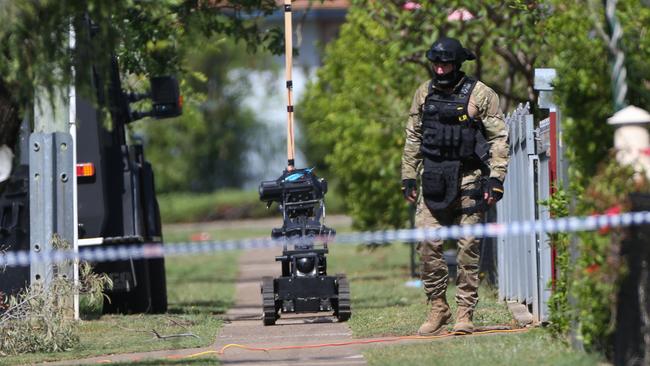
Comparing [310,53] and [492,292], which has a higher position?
[310,53]

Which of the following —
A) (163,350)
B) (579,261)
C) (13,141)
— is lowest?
(163,350)

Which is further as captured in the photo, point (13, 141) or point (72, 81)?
point (13, 141)

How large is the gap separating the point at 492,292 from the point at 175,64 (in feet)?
12.0

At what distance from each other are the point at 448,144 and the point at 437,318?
3.85ft

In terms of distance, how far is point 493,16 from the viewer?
13484mm

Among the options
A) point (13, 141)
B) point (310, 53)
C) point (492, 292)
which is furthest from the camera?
point (310, 53)

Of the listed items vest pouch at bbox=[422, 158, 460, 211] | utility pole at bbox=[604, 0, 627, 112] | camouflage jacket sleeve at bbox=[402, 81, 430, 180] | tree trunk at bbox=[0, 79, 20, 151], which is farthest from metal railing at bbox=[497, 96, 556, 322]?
tree trunk at bbox=[0, 79, 20, 151]

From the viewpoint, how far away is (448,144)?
951 cm

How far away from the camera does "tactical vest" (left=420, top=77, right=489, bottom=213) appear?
9.51m

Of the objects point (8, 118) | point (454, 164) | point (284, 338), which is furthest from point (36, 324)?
point (454, 164)

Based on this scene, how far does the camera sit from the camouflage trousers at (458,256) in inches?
378

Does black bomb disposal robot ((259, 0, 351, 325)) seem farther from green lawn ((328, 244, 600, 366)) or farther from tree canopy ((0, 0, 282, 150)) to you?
tree canopy ((0, 0, 282, 150))

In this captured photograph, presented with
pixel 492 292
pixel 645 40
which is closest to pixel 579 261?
→ pixel 645 40

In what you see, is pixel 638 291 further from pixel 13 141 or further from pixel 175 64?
pixel 175 64
